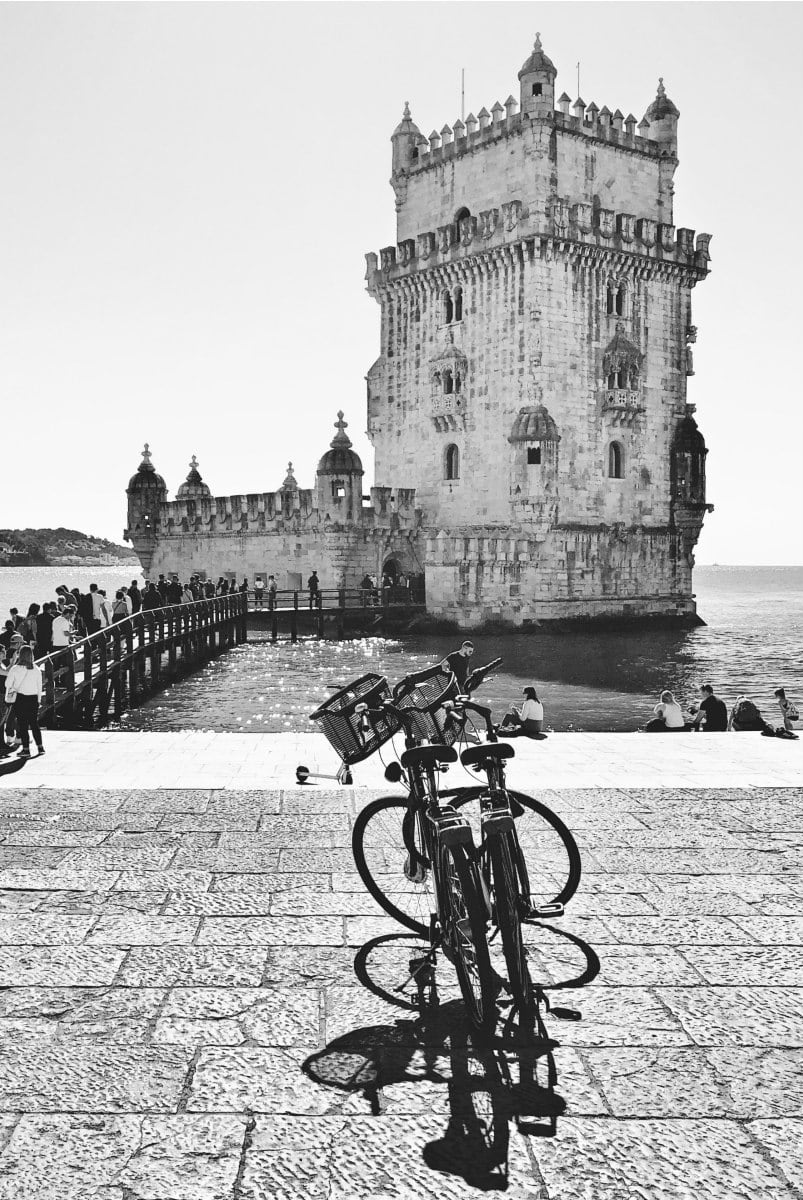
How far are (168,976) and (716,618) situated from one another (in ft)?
227

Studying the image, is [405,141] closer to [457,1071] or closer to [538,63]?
[538,63]

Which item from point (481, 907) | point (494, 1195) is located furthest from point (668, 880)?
point (494, 1195)

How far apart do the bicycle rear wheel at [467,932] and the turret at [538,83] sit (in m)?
41.7

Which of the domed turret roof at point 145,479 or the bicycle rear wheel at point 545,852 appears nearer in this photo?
the bicycle rear wheel at point 545,852

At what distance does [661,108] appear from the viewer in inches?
1833

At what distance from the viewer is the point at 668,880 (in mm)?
6629

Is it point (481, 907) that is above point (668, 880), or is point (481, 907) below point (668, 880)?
above

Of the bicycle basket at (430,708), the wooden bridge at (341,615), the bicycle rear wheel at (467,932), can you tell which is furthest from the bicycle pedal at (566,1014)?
the wooden bridge at (341,615)

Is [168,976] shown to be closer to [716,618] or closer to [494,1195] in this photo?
[494,1195]

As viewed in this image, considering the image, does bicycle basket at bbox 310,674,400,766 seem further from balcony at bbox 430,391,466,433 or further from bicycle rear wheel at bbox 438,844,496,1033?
balcony at bbox 430,391,466,433

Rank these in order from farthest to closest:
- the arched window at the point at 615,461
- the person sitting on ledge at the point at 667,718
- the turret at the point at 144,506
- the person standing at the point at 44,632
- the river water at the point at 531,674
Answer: the turret at the point at 144,506 → the arched window at the point at 615,461 → the river water at the point at 531,674 → the person standing at the point at 44,632 → the person sitting on ledge at the point at 667,718

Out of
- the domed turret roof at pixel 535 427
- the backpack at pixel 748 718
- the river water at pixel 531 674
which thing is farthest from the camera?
the domed turret roof at pixel 535 427

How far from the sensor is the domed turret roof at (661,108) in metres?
46.5

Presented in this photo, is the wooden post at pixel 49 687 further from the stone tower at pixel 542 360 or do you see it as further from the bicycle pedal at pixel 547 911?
the stone tower at pixel 542 360
